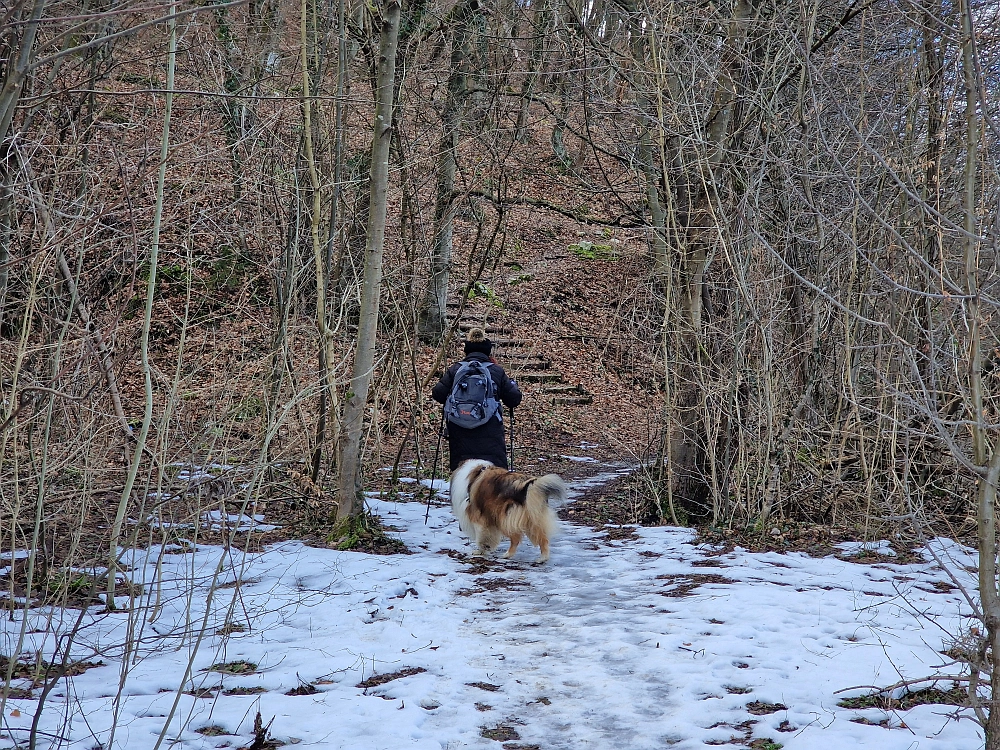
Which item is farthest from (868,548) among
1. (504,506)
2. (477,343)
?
(477,343)

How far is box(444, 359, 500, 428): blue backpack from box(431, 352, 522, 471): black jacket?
0.26 feet

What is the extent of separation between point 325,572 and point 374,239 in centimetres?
290

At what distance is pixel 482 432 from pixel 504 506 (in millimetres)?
1154

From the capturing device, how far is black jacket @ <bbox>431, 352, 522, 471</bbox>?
800 cm

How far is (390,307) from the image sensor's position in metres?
9.71

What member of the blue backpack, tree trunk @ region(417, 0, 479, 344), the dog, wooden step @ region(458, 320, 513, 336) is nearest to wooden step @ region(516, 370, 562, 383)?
wooden step @ region(458, 320, 513, 336)

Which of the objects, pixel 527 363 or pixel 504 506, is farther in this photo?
pixel 527 363

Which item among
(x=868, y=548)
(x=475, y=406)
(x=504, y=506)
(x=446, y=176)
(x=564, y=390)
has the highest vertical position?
(x=446, y=176)

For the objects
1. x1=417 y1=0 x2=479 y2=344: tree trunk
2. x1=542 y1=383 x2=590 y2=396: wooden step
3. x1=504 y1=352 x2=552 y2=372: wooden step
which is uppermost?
x1=417 y1=0 x2=479 y2=344: tree trunk

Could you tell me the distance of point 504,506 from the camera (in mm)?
7031

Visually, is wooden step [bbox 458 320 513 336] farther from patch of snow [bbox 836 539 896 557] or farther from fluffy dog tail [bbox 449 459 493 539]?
patch of snow [bbox 836 539 896 557]

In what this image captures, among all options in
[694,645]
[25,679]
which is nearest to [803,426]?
[694,645]

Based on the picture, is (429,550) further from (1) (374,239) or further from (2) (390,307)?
(2) (390,307)

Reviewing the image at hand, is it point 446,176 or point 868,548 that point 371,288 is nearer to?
point 446,176
